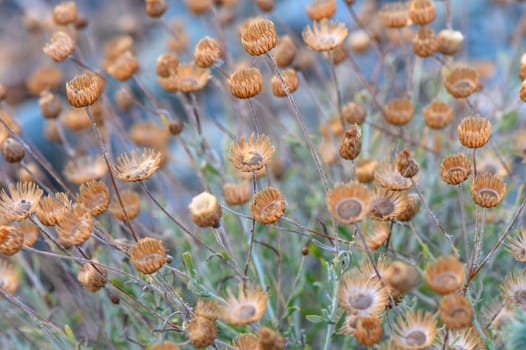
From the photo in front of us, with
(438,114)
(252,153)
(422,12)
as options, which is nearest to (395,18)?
(422,12)

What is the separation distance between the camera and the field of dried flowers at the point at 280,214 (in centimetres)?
172

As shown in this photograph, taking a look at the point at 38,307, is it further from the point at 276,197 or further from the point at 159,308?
the point at 276,197

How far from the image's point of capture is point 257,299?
169cm

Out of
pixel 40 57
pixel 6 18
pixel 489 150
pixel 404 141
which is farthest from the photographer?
pixel 6 18

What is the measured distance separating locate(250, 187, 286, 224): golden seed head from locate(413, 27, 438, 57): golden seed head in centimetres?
85

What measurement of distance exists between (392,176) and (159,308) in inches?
31.9

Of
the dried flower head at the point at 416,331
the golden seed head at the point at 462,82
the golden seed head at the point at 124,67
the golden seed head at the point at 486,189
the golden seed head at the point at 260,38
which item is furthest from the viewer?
the golden seed head at the point at 124,67

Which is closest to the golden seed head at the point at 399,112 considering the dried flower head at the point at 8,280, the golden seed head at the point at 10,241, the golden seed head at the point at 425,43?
the golden seed head at the point at 425,43

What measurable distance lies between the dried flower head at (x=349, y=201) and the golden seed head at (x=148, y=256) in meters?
0.46

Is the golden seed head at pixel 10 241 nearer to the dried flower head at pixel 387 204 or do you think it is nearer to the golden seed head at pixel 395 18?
the dried flower head at pixel 387 204

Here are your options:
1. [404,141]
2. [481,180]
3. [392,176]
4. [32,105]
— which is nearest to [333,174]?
[404,141]

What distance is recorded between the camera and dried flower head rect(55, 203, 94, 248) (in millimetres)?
1740

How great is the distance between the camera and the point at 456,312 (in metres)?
Answer: 1.45

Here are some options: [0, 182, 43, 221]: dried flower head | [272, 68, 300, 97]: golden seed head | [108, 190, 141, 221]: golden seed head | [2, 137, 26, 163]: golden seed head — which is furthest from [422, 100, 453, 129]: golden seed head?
[2, 137, 26, 163]: golden seed head
